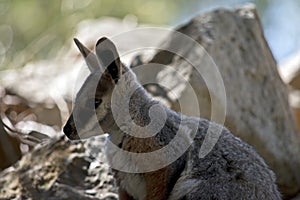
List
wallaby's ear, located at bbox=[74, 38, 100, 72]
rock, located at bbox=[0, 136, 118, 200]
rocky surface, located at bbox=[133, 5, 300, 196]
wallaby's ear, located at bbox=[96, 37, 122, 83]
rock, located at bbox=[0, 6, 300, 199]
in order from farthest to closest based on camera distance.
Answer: rocky surface, located at bbox=[133, 5, 300, 196] < rock, located at bbox=[0, 6, 300, 199] < rock, located at bbox=[0, 136, 118, 200] < wallaby's ear, located at bbox=[74, 38, 100, 72] < wallaby's ear, located at bbox=[96, 37, 122, 83]

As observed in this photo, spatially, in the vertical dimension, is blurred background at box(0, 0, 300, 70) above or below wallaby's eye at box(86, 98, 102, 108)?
below

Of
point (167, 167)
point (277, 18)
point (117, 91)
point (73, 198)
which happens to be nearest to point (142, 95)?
point (117, 91)

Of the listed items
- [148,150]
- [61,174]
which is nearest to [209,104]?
[61,174]

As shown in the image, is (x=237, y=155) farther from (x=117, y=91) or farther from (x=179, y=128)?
(x=117, y=91)

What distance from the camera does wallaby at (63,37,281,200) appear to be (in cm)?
417

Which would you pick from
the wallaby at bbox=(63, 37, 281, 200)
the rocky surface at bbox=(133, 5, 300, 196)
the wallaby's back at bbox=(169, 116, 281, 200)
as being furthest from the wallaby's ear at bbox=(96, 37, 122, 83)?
the rocky surface at bbox=(133, 5, 300, 196)

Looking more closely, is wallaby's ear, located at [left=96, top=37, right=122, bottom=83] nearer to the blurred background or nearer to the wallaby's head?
the wallaby's head

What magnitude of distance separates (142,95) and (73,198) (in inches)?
39.6

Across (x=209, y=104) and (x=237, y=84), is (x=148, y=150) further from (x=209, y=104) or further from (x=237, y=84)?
(x=237, y=84)

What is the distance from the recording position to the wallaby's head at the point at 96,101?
4203 millimetres

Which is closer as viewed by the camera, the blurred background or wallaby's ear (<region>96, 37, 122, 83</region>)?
wallaby's ear (<region>96, 37, 122, 83</region>)

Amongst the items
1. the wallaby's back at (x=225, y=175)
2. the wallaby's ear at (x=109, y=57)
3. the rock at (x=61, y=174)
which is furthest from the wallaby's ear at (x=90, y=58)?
the rock at (x=61, y=174)

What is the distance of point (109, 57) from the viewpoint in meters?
4.16

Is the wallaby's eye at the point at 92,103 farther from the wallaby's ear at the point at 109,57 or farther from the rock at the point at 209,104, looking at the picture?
the rock at the point at 209,104
